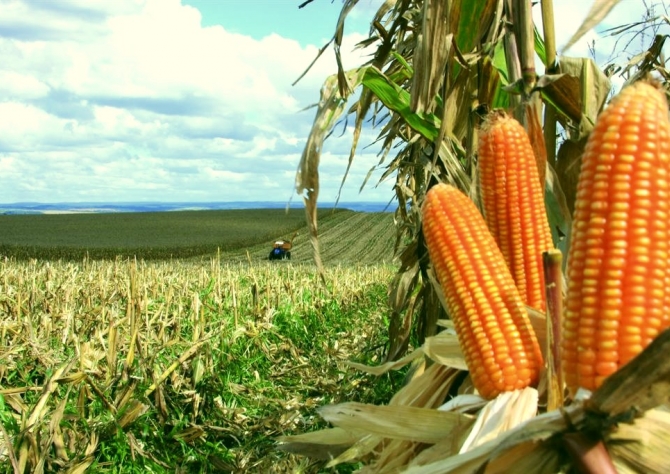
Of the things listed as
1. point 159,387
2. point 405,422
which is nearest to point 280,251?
point 159,387

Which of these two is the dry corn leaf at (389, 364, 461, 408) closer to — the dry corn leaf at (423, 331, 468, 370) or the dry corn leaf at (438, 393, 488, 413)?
the dry corn leaf at (423, 331, 468, 370)

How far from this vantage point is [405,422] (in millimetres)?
1889

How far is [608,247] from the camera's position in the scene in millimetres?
1462

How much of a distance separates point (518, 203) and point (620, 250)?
0.65 meters

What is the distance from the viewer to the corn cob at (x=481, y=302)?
1.78 meters

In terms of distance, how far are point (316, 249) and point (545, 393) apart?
1.03 m

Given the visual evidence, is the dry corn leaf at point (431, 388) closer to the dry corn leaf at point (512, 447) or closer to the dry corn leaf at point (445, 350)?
the dry corn leaf at point (445, 350)

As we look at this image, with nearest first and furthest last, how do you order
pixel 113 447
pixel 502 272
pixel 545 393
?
1. pixel 545 393
2. pixel 502 272
3. pixel 113 447

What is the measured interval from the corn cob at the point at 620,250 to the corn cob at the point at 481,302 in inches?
10.2

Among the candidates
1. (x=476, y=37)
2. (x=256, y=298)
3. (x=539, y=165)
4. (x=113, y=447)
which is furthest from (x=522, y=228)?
(x=256, y=298)

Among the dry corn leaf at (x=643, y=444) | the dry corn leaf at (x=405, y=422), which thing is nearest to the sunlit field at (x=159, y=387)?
the dry corn leaf at (x=405, y=422)

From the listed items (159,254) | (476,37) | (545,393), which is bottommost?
(159,254)

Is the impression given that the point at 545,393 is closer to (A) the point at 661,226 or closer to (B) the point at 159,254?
(A) the point at 661,226

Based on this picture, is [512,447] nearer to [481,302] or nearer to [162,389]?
[481,302]
